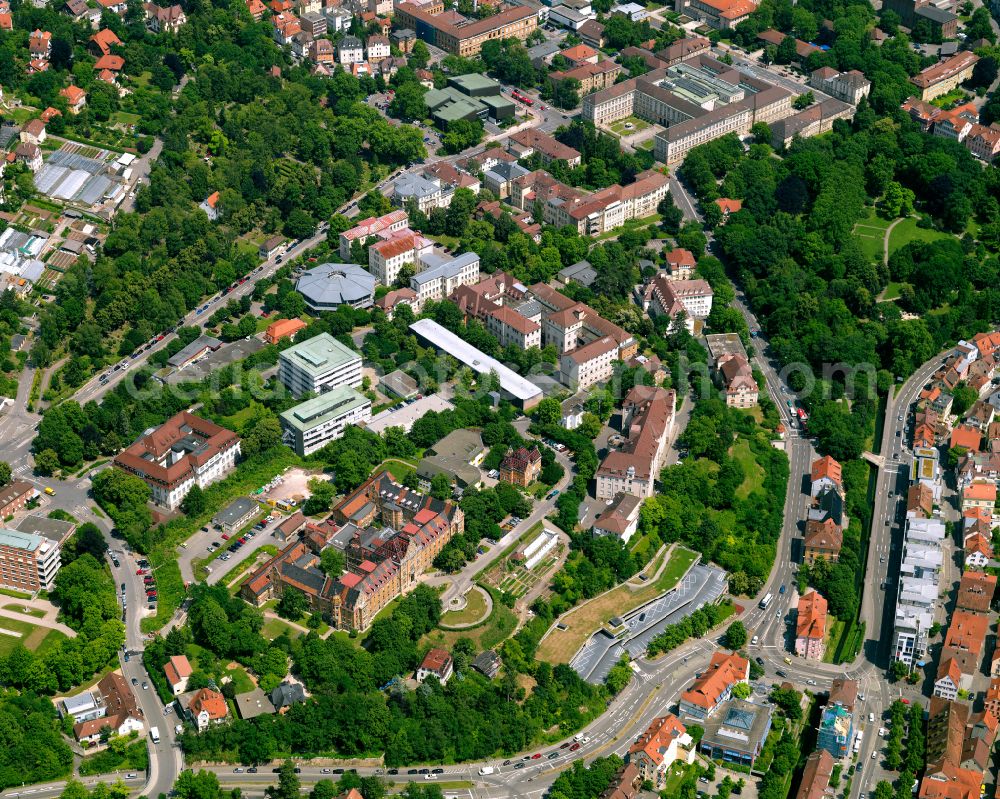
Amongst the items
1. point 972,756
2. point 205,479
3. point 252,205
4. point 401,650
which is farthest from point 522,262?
point 972,756

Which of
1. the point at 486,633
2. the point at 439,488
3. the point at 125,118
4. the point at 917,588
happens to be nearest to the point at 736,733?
the point at 486,633

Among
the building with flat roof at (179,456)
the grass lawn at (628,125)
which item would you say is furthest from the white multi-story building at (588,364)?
the grass lawn at (628,125)

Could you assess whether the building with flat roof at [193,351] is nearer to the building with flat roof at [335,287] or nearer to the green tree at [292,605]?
the building with flat roof at [335,287]

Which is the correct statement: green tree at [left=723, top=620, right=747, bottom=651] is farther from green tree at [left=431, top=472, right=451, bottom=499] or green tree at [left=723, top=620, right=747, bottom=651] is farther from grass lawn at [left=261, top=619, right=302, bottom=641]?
grass lawn at [left=261, top=619, right=302, bottom=641]

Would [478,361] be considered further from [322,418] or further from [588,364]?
[322,418]

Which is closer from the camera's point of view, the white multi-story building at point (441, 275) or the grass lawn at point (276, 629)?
the grass lawn at point (276, 629)

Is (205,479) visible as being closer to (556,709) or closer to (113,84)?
(556,709)
